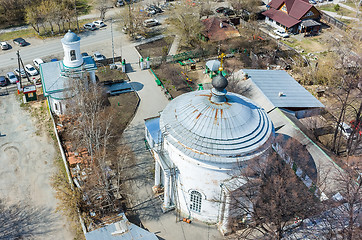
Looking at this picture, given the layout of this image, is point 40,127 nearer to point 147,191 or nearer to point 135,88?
point 135,88

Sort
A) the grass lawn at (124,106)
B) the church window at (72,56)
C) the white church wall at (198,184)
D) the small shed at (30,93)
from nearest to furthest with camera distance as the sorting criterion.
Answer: the white church wall at (198,184) < the grass lawn at (124,106) < the church window at (72,56) < the small shed at (30,93)

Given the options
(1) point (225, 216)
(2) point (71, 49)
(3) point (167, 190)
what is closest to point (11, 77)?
(2) point (71, 49)

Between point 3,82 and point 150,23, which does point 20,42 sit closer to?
point 3,82

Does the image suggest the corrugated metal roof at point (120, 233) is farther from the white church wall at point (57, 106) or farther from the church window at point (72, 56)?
the church window at point (72, 56)

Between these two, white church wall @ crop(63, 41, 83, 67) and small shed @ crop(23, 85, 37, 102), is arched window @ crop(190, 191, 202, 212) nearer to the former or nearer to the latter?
white church wall @ crop(63, 41, 83, 67)

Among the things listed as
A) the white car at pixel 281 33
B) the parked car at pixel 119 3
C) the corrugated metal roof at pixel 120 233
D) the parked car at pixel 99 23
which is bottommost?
the corrugated metal roof at pixel 120 233

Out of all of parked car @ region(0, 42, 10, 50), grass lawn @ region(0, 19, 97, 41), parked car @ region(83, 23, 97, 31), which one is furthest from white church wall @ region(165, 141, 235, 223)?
grass lawn @ region(0, 19, 97, 41)

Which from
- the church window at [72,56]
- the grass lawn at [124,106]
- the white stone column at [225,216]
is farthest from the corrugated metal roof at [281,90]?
the church window at [72,56]

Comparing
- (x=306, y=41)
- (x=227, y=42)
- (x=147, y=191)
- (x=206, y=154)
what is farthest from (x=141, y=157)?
(x=306, y=41)
